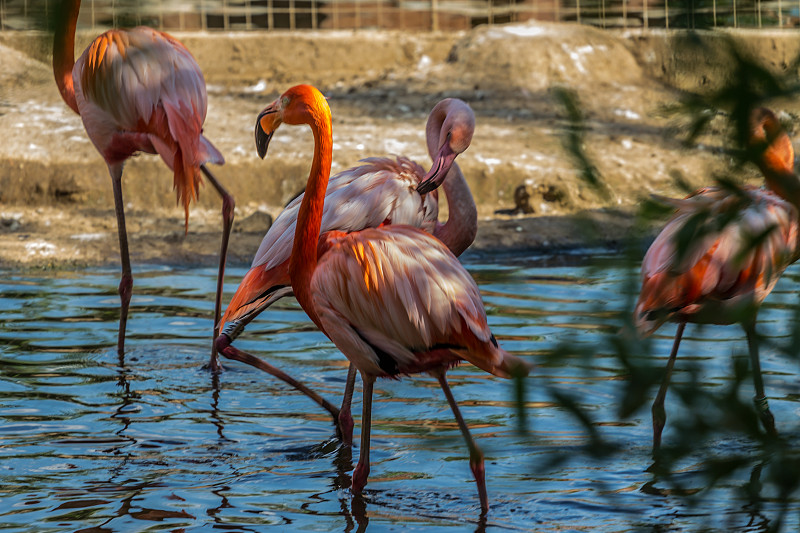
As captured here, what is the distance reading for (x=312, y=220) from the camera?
10.2ft

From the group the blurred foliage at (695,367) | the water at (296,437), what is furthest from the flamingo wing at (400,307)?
the blurred foliage at (695,367)

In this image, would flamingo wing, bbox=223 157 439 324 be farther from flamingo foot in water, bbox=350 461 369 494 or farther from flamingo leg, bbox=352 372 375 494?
flamingo foot in water, bbox=350 461 369 494

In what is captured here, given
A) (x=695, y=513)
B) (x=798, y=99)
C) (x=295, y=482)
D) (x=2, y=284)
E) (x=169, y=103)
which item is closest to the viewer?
(x=798, y=99)

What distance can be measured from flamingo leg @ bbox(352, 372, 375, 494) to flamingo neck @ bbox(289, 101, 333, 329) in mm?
237

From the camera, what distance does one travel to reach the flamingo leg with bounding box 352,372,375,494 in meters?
3.02

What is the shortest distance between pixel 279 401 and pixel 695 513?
1.79 metres

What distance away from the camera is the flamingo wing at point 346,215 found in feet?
11.6

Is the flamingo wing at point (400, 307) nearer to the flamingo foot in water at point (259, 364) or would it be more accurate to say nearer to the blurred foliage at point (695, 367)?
the flamingo foot in water at point (259, 364)

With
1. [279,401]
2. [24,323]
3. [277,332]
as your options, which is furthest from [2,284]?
[279,401]

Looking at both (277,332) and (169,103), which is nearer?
(169,103)

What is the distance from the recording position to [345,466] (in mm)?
3393

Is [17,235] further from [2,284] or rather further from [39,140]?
[39,140]

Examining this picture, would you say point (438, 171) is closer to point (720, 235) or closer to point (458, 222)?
point (458, 222)

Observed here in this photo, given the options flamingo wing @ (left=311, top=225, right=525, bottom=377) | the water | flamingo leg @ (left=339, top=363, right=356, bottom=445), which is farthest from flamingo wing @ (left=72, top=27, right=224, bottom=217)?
flamingo wing @ (left=311, top=225, right=525, bottom=377)
